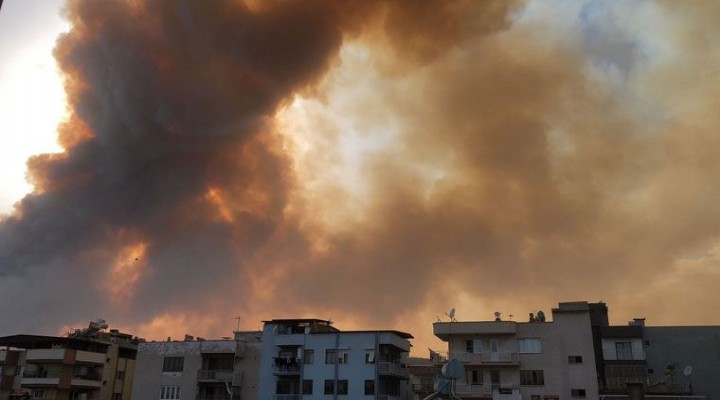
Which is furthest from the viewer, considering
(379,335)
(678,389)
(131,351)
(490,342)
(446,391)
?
(131,351)

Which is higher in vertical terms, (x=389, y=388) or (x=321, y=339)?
Answer: (x=321, y=339)

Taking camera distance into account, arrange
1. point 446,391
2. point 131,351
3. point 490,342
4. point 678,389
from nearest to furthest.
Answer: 1. point 446,391
2. point 678,389
3. point 490,342
4. point 131,351

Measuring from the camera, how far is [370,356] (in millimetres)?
75250

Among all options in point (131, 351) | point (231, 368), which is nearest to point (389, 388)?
point (231, 368)

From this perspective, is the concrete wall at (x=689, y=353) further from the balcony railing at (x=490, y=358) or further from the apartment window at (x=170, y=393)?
the apartment window at (x=170, y=393)

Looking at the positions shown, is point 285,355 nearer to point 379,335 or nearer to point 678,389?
point 379,335

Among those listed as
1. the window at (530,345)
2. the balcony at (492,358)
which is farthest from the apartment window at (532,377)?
the window at (530,345)

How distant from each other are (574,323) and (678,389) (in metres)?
11.9

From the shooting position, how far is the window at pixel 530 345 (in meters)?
68.9

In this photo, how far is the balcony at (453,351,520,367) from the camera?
68812mm

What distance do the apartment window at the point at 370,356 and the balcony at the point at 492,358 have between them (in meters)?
10.7

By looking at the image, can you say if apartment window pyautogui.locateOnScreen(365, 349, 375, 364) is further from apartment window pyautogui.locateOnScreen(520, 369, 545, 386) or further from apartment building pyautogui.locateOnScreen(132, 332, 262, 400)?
apartment window pyautogui.locateOnScreen(520, 369, 545, 386)

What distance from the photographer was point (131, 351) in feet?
335

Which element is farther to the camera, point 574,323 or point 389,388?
point 389,388
